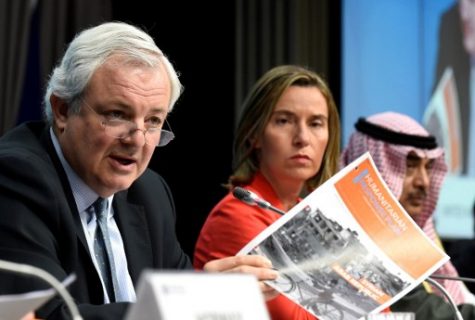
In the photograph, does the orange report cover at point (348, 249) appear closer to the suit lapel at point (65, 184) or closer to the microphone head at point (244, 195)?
the microphone head at point (244, 195)

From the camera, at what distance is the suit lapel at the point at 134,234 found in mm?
2309

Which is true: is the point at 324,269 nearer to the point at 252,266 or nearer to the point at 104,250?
the point at 252,266

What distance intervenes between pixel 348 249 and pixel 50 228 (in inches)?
24.0

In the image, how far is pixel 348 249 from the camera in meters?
2.17

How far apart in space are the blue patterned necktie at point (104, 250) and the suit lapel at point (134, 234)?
56mm

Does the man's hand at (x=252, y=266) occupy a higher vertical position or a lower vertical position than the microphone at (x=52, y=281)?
lower

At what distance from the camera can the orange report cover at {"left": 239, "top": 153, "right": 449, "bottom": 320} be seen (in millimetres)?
2128

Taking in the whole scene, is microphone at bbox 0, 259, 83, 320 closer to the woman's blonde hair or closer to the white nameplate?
the white nameplate

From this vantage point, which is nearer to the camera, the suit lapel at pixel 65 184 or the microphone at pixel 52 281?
the microphone at pixel 52 281

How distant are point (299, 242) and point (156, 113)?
1.40ft

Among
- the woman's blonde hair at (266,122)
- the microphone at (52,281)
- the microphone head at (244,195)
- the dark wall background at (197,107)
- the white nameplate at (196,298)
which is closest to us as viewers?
the white nameplate at (196,298)

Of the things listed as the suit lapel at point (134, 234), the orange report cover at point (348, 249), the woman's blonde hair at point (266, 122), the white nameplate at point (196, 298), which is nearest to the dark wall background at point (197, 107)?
the woman's blonde hair at point (266, 122)

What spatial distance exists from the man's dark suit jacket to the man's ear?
0.04 meters

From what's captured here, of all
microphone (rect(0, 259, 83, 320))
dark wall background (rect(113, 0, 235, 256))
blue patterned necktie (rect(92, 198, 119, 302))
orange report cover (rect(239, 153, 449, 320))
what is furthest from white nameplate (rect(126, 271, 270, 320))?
dark wall background (rect(113, 0, 235, 256))
